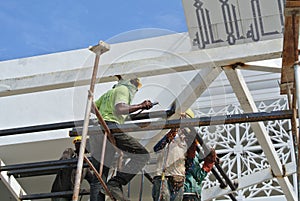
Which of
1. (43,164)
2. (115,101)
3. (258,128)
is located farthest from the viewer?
(43,164)

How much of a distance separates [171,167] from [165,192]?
0.25 metres

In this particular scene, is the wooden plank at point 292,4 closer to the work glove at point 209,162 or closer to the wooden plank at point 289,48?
the wooden plank at point 289,48

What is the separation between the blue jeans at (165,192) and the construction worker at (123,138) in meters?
0.27

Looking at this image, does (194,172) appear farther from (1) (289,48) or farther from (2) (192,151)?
(1) (289,48)

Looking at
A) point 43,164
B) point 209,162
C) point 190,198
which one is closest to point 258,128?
point 209,162

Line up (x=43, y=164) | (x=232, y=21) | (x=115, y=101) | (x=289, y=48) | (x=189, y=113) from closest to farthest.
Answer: (x=289, y=48) → (x=232, y=21) → (x=115, y=101) → (x=189, y=113) → (x=43, y=164)

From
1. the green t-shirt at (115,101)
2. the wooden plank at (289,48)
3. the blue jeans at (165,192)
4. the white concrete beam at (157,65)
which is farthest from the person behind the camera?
the green t-shirt at (115,101)

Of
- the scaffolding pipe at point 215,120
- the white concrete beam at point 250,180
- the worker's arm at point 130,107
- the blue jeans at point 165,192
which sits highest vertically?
the white concrete beam at point 250,180

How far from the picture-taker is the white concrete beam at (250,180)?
22.9 ft

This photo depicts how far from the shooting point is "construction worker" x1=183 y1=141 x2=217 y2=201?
236 inches

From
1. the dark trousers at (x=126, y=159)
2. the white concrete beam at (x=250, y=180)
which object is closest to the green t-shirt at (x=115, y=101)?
Result: the dark trousers at (x=126, y=159)

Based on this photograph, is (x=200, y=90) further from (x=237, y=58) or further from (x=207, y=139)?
(x=207, y=139)

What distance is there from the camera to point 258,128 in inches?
251

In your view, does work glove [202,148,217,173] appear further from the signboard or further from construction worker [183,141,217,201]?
the signboard
